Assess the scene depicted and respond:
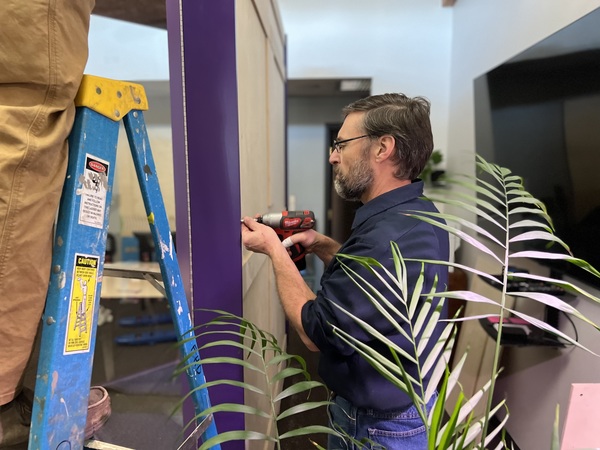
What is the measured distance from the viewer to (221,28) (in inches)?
39.0

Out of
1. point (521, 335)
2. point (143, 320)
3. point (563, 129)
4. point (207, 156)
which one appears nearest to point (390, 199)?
point (207, 156)

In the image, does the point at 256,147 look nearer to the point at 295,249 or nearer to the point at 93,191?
the point at 295,249

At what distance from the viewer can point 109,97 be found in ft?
1.95

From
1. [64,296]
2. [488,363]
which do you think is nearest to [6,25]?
[64,296]

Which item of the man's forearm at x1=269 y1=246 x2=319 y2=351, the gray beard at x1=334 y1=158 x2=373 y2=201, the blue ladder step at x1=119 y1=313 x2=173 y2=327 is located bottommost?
the blue ladder step at x1=119 y1=313 x2=173 y2=327

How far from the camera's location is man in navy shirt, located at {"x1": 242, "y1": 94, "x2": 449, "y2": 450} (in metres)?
0.91

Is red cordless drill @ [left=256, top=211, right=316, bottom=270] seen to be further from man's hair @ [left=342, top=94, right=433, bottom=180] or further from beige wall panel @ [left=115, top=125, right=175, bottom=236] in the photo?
beige wall panel @ [left=115, top=125, right=175, bottom=236]

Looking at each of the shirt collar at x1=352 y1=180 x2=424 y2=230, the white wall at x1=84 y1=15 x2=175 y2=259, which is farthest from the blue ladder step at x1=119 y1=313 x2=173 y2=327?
the shirt collar at x1=352 y1=180 x2=424 y2=230

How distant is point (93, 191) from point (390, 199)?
738 mm

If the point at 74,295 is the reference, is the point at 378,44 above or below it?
above

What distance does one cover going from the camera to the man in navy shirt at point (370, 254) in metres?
0.91

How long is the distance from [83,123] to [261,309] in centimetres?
134

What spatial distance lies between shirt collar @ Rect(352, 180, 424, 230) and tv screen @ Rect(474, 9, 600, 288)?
81cm

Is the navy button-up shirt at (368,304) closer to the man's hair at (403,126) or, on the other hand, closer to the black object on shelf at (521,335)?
A: the man's hair at (403,126)
